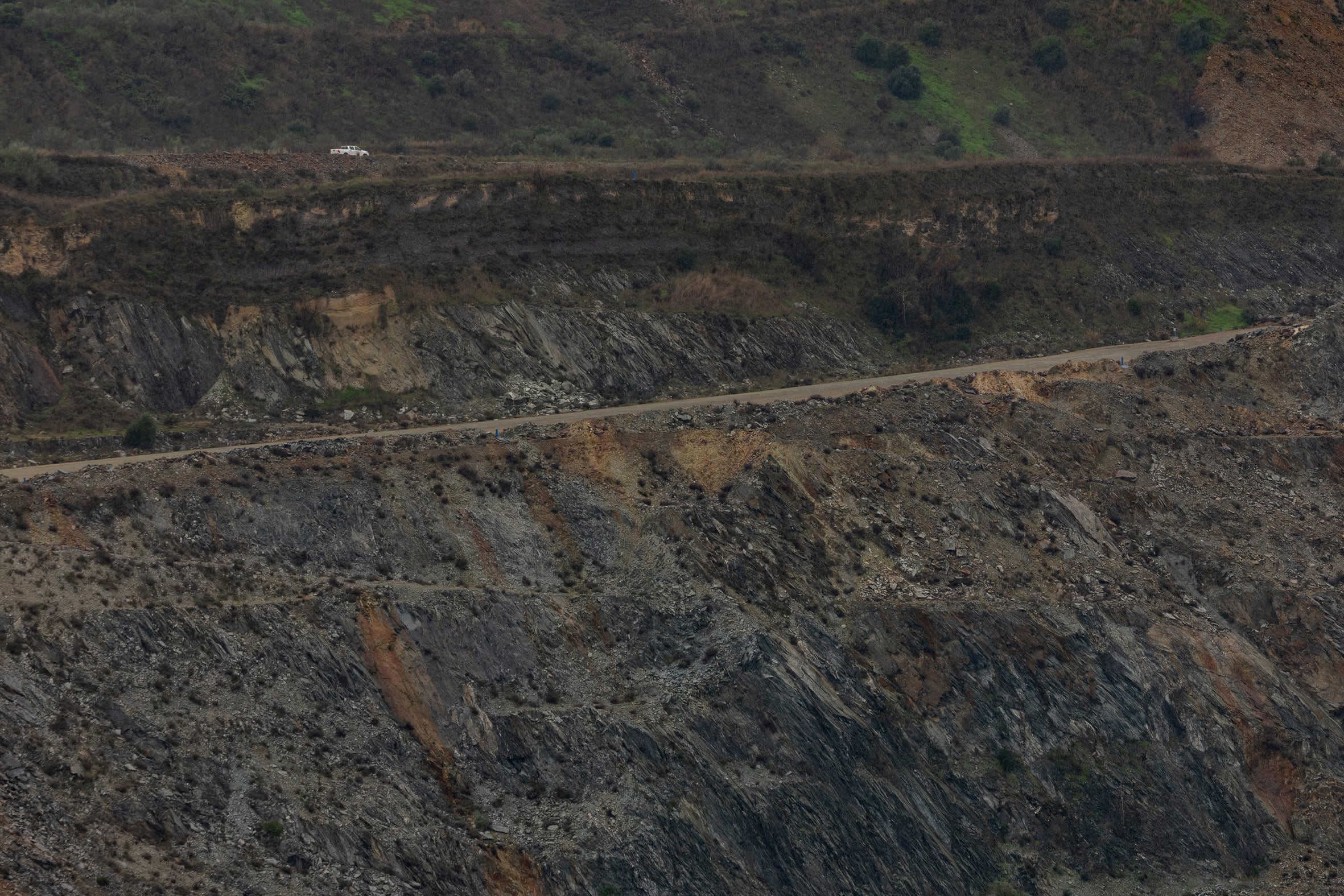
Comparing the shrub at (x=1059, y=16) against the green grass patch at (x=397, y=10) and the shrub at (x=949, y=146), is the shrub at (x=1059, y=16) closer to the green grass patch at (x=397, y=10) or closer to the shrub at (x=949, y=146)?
the shrub at (x=949, y=146)

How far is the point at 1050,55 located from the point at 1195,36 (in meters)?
9.77

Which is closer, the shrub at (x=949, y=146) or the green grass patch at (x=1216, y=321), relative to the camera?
the green grass patch at (x=1216, y=321)

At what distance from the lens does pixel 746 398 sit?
69312 mm

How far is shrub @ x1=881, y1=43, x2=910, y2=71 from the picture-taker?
116312 millimetres

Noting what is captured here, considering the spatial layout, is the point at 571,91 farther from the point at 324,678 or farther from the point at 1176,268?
the point at 324,678

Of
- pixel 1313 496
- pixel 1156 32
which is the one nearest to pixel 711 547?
pixel 1313 496

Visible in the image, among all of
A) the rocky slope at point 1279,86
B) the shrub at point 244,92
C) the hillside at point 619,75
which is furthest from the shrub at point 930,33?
the shrub at point 244,92

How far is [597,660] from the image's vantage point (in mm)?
53438

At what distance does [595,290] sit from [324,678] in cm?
2991

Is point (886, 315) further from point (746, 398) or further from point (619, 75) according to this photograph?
point (619, 75)

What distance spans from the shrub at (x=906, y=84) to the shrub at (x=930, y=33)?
4038 mm

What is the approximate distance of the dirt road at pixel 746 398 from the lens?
58031 millimetres

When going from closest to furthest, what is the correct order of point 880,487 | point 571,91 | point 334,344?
point 880,487 → point 334,344 → point 571,91

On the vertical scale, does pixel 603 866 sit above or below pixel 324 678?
below
